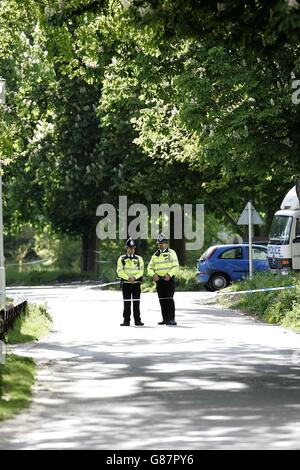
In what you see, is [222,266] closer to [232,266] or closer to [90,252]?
[232,266]

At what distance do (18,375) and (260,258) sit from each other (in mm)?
30408

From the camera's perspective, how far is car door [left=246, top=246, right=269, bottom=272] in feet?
148

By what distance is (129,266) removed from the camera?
26.3 meters

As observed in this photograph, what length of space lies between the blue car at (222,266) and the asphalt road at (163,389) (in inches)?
690

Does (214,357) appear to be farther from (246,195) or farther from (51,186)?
(51,186)

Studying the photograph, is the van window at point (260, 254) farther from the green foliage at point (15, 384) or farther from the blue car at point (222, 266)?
the green foliage at point (15, 384)

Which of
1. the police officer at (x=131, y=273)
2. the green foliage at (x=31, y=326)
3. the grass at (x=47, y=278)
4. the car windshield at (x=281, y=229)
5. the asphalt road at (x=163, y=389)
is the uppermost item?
the car windshield at (x=281, y=229)

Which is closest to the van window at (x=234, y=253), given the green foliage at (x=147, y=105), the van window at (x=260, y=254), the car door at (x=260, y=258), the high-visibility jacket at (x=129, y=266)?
the car door at (x=260, y=258)

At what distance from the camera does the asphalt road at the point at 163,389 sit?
11180 millimetres

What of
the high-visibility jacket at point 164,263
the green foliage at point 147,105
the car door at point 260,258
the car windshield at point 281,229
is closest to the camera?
the green foliage at point 147,105

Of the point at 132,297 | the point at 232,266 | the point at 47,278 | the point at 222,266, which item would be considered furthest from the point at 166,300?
the point at 47,278

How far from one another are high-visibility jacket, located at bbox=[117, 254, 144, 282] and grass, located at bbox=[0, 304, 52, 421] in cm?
283

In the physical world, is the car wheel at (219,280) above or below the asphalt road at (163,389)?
above
